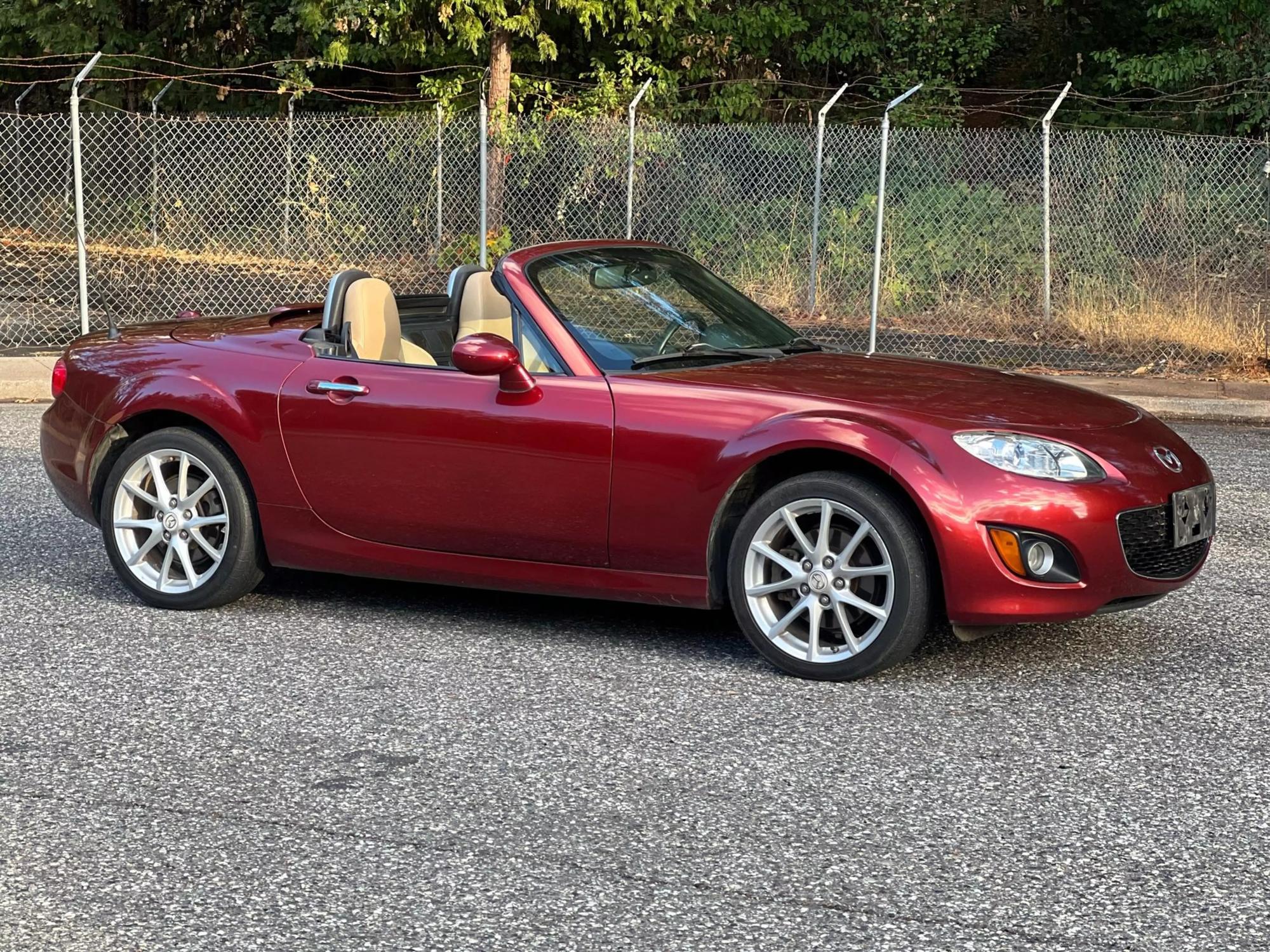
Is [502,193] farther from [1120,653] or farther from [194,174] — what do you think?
[1120,653]

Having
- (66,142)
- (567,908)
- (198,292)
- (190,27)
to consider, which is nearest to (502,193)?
(198,292)

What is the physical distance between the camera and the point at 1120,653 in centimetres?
593

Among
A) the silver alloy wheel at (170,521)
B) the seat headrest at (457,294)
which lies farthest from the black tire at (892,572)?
the silver alloy wheel at (170,521)

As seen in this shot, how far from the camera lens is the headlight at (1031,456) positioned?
5.35 m

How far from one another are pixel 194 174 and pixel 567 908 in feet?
68.0

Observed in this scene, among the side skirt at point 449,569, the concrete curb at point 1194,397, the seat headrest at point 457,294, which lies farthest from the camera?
the concrete curb at point 1194,397

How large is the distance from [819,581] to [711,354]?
3.61 feet

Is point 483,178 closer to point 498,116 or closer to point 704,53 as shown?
point 498,116

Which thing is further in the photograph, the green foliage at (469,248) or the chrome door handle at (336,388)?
the green foliage at (469,248)

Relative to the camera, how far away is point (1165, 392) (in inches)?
532

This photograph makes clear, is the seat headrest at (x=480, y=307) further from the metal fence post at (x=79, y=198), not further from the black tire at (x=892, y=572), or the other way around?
the metal fence post at (x=79, y=198)

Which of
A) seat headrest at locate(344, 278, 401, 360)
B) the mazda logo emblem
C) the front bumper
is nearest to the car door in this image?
seat headrest at locate(344, 278, 401, 360)

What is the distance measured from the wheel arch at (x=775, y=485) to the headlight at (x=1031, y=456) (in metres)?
0.27

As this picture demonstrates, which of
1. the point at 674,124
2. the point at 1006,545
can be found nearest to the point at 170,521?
the point at 1006,545
